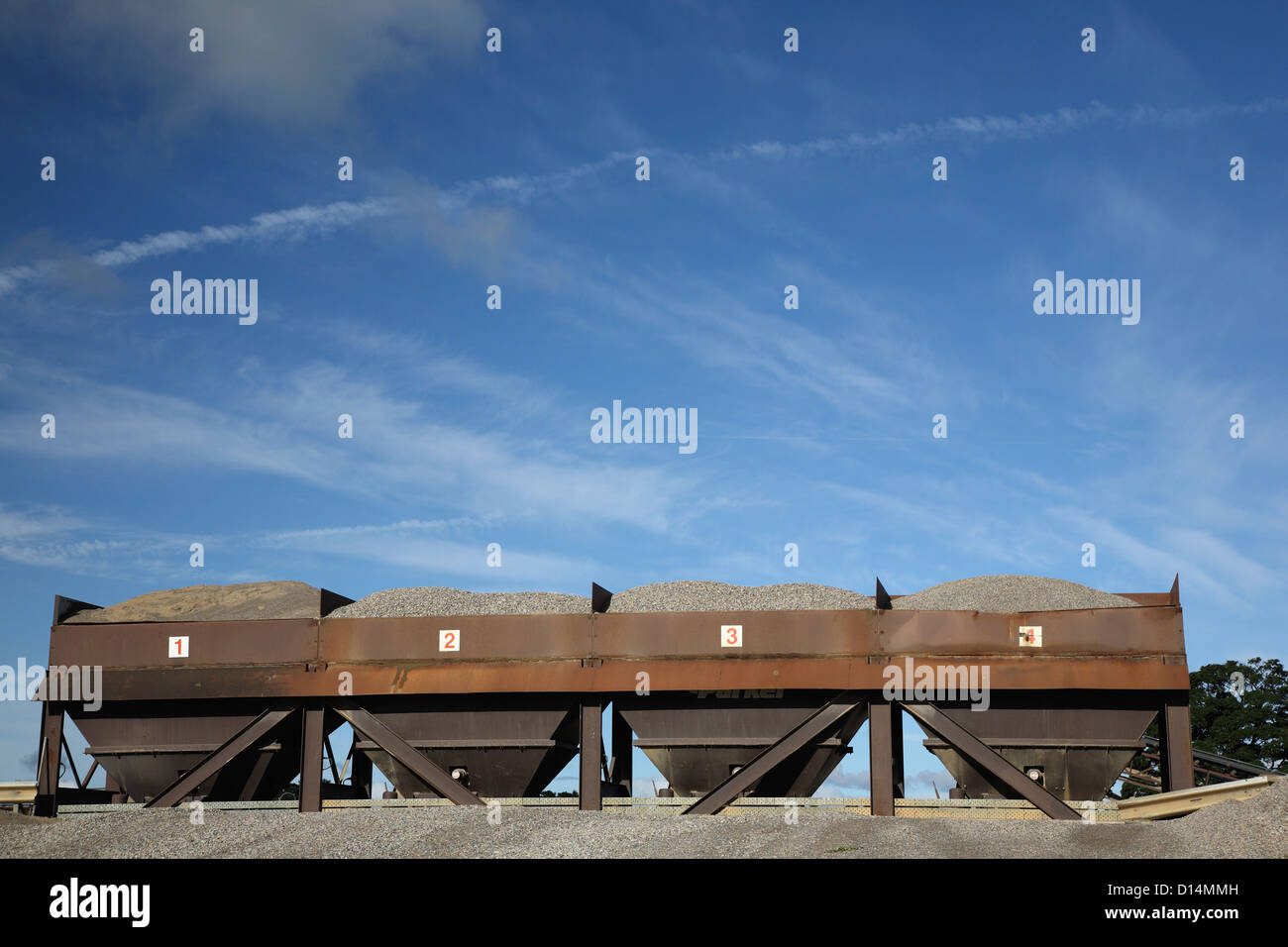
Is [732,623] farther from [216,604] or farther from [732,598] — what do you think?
[216,604]

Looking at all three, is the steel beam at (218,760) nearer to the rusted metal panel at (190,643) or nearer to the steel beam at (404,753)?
the rusted metal panel at (190,643)

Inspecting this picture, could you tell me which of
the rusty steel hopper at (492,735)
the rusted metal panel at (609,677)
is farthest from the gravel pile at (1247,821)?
the rusty steel hopper at (492,735)

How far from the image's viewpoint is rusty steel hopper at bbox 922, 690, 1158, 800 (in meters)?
16.5

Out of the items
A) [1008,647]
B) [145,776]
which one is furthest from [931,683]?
[145,776]

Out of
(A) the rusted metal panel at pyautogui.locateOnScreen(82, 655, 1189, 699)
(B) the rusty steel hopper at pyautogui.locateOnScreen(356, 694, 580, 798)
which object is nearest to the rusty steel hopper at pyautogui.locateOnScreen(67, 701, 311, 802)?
(A) the rusted metal panel at pyautogui.locateOnScreen(82, 655, 1189, 699)

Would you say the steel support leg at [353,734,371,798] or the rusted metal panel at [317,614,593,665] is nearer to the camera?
the rusted metal panel at [317,614,593,665]

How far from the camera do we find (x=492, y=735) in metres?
17.5

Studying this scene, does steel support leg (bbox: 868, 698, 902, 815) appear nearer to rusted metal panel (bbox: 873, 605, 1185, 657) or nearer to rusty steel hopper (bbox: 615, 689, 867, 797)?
rusty steel hopper (bbox: 615, 689, 867, 797)

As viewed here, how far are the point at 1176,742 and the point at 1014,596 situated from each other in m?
2.92

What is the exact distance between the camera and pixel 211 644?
59.5 ft

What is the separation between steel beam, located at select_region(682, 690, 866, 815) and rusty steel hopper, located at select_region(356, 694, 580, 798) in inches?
90.9

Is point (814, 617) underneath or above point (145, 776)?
above
